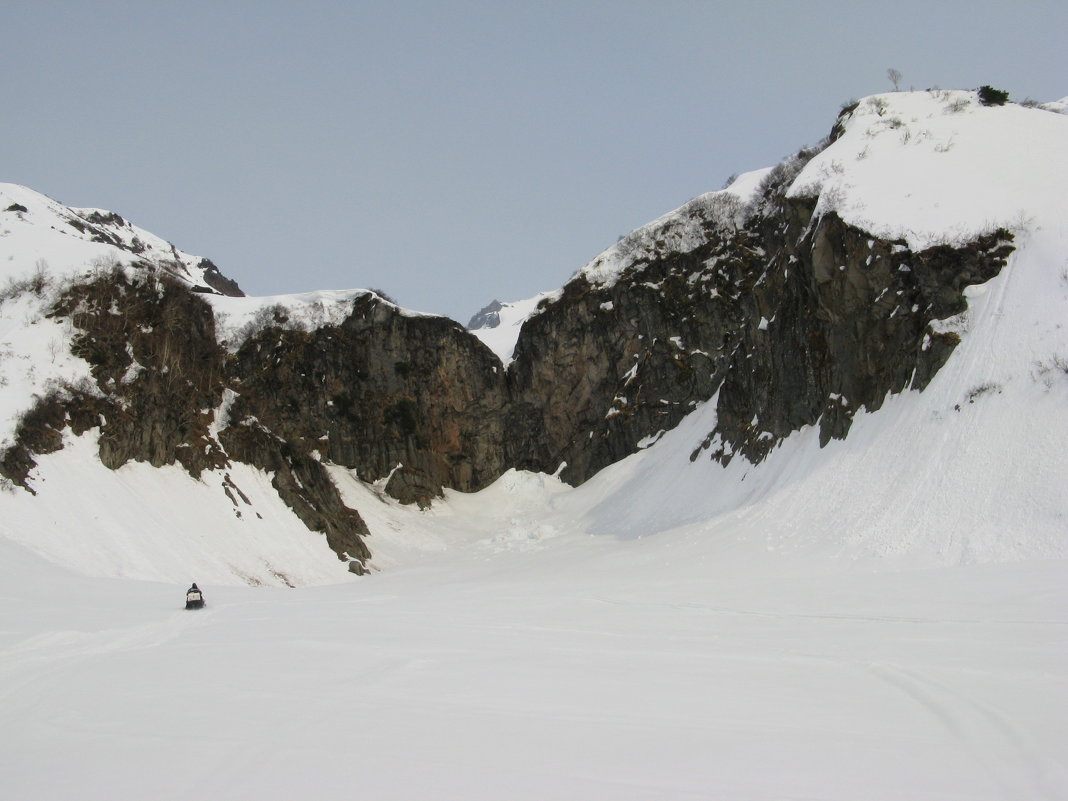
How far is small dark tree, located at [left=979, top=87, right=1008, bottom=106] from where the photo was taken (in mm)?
34469

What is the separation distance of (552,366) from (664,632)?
1514 inches

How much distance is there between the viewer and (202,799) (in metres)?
5.14

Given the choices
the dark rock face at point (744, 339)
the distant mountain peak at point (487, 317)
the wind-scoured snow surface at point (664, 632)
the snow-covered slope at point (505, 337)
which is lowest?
the wind-scoured snow surface at point (664, 632)

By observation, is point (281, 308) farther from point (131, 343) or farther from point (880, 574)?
point (880, 574)

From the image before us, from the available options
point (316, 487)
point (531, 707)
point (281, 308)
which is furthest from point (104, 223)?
point (531, 707)

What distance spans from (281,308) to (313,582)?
21.2 metres

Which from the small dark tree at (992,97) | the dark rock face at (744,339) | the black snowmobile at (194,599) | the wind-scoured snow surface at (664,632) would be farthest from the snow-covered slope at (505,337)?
the black snowmobile at (194,599)

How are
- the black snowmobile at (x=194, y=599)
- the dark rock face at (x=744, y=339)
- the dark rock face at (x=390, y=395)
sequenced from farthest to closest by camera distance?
1. the dark rock face at (x=390, y=395)
2. the dark rock face at (x=744, y=339)
3. the black snowmobile at (x=194, y=599)

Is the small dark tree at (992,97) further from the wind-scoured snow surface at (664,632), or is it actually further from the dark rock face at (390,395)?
the dark rock face at (390,395)

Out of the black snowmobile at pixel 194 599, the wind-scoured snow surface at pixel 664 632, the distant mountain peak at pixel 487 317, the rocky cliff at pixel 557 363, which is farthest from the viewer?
the distant mountain peak at pixel 487 317

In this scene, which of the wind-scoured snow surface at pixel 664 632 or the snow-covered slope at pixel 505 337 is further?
the snow-covered slope at pixel 505 337

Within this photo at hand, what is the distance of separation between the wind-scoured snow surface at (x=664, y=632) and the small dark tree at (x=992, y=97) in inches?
38.5

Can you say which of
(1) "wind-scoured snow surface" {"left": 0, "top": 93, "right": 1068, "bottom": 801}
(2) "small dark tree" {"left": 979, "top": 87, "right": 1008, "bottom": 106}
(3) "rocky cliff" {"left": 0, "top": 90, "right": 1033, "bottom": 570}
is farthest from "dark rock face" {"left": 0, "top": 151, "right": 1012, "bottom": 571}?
(2) "small dark tree" {"left": 979, "top": 87, "right": 1008, "bottom": 106}

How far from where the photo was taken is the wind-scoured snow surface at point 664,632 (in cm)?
580
